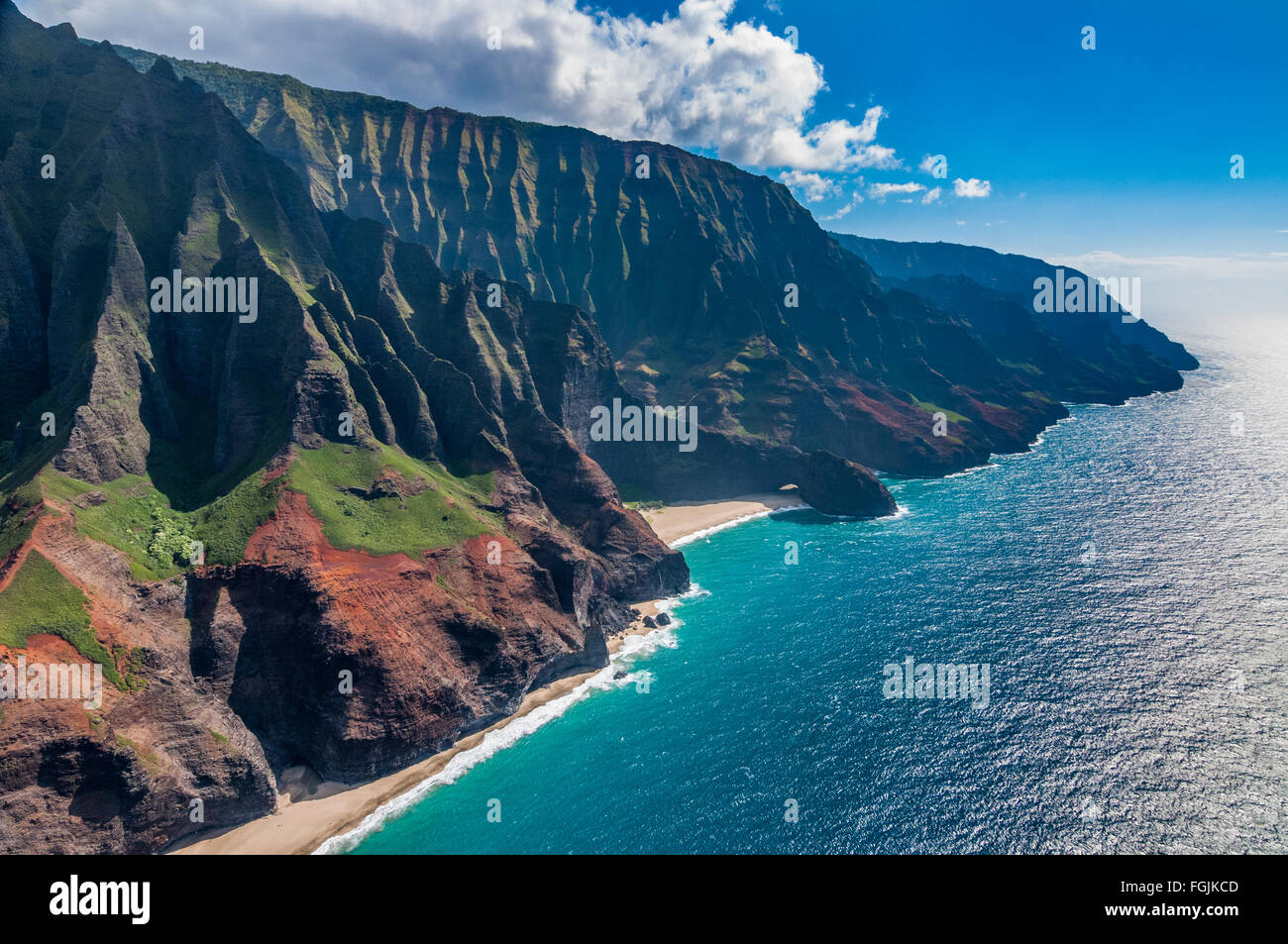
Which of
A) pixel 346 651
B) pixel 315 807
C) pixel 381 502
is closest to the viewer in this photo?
pixel 315 807

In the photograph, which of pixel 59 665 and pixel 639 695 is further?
pixel 639 695

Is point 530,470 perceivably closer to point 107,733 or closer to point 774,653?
point 774,653

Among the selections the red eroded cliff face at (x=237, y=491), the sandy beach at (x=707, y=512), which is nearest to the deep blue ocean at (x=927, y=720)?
the red eroded cliff face at (x=237, y=491)

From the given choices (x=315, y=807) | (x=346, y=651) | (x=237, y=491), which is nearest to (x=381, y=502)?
(x=237, y=491)

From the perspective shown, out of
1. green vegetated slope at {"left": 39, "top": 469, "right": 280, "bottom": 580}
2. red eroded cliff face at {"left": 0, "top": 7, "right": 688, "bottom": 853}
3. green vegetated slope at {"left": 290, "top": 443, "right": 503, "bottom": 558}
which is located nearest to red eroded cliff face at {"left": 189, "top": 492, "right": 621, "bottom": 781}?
red eroded cliff face at {"left": 0, "top": 7, "right": 688, "bottom": 853}

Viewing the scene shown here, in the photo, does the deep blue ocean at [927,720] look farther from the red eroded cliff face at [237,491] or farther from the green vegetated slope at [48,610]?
the green vegetated slope at [48,610]

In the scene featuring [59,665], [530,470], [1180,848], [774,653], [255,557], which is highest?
[530,470]

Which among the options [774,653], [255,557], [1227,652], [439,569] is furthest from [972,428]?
[255,557]

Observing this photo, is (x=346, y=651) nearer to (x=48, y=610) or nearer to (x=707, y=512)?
(x=48, y=610)

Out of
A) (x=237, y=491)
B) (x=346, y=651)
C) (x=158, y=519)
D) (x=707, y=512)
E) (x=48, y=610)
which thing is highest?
(x=237, y=491)
